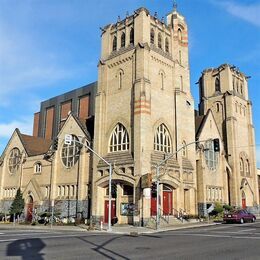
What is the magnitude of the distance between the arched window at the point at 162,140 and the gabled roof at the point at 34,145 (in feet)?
64.3

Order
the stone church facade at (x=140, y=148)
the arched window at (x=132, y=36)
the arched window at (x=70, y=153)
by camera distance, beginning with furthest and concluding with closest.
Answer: the arched window at (x=70, y=153)
the arched window at (x=132, y=36)
the stone church facade at (x=140, y=148)

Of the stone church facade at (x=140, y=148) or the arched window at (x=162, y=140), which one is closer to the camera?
the stone church facade at (x=140, y=148)

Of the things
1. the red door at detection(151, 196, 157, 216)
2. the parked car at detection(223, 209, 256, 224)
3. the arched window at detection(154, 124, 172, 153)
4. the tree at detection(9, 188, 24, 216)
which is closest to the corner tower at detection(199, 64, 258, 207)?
the parked car at detection(223, 209, 256, 224)

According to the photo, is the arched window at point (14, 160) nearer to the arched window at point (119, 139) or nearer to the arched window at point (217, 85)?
the arched window at point (119, 139)

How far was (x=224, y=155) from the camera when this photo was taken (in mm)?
50562

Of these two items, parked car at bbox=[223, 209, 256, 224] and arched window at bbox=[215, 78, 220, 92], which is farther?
arched window at bbox=[215, 78, 220, 92]

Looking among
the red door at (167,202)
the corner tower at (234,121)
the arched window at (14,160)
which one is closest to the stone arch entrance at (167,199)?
the red door at (167,202)

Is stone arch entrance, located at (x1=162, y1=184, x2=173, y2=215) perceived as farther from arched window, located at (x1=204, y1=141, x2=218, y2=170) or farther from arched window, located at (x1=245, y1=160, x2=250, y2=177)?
arched window, located at (x1=245, y1=160, x2=250, y2=177)

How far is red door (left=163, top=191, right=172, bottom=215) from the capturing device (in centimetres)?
3769

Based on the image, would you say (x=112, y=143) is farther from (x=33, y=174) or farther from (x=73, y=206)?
(x=33, y=174)

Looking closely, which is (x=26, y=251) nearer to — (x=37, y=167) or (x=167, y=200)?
(x=167, y=200)

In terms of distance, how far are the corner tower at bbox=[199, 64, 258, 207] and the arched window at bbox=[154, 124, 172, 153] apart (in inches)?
605

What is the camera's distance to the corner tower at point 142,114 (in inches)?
1406

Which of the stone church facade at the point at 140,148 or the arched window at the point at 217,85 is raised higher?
the arched window at the point at 217,85
